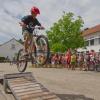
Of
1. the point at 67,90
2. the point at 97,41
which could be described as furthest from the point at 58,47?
the point at 67,90

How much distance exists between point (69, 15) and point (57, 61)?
795 inches

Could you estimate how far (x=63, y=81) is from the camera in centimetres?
1791

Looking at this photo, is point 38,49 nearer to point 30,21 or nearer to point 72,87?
point 30,21

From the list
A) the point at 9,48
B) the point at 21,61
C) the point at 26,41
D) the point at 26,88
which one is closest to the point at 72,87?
the point at 21,61

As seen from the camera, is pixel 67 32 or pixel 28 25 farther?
pixel 67 32

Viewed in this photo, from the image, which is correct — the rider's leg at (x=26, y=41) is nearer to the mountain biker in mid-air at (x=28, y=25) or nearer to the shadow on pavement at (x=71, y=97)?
the mountain biker in mid-air at (x=28, y=25)

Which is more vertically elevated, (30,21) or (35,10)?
(35,10)

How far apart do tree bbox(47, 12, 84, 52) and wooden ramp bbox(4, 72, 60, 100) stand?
30878 mm

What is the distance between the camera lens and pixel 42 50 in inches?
416

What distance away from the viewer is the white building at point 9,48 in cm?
8462

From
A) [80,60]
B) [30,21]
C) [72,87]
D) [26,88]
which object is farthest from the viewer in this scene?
[80,60]

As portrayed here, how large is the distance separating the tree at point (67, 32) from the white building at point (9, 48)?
40063 mm

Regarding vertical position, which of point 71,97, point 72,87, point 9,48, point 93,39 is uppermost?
point 9,48

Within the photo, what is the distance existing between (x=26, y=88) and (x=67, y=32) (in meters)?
33.5
